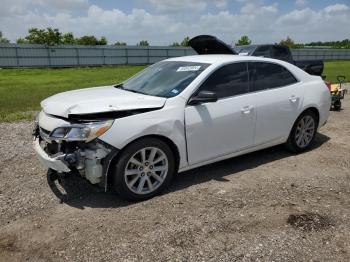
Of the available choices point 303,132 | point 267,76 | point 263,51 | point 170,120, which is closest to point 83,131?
point 170,120

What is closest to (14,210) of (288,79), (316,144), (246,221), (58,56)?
(246,221)

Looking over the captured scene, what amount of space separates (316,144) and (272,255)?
12.6 ft

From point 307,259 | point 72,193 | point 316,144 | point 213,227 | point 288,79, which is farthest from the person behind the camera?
point 316,144

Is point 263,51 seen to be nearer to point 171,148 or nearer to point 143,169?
point 171,148

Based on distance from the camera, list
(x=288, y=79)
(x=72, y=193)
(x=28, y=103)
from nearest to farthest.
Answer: (x=72, y=193) → (x=288, y=79) → (x=28, y=103)

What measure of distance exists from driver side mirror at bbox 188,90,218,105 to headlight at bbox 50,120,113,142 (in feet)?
3.57

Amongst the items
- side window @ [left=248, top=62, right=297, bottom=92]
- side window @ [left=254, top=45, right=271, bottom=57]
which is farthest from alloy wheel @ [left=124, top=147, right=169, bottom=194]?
side window @ [left=254, top=45, right=271, bottom=57]

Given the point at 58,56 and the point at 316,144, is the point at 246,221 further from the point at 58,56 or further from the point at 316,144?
the point at 58,56

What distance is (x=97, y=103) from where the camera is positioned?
4.27 m

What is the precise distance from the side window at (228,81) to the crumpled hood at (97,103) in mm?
742

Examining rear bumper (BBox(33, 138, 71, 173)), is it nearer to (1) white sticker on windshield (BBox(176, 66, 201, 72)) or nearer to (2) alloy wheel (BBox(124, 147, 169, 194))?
(2) alloy wheel (BBox(124, 147, 169, 194))

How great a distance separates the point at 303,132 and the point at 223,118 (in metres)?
1.94

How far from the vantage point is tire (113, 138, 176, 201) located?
4.12 m

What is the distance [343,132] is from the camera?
299 inches
